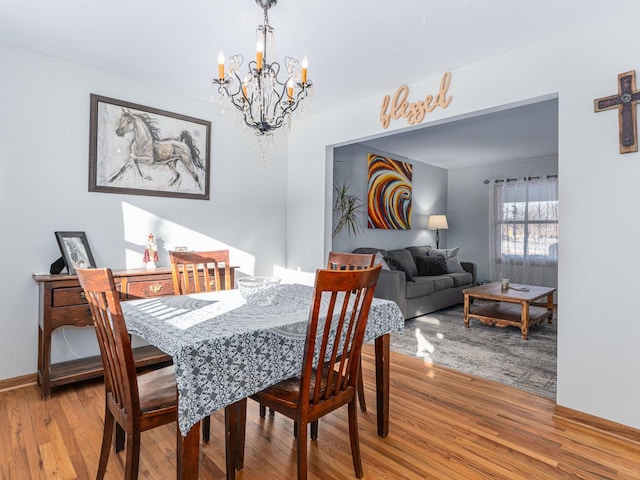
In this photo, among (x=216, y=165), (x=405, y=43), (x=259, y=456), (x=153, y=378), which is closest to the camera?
(x=153, y=378)

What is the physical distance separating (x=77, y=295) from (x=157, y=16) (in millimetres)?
1931

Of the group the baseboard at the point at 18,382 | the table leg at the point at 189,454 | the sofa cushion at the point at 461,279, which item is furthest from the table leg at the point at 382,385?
the sofa cushion at the point at 461,279

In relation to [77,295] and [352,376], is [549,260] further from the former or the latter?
[77,295]

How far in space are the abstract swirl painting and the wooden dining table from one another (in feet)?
12.2

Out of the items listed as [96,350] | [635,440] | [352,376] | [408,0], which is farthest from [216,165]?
[635,440]

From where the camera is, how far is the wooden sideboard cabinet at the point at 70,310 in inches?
98.7

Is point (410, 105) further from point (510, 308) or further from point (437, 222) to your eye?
point (437, 222)

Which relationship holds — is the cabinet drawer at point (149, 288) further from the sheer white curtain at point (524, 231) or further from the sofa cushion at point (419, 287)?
the sheer white curtain at point (524, 231)

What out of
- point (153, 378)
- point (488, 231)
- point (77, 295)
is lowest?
point (153, 378)

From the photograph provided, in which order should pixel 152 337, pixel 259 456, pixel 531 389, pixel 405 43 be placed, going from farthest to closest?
1. pixel 531 389
2. pixel 405 43
3. pixel 259 456
4. pixel 152 337

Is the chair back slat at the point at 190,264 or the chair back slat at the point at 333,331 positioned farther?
the chair back slat at the point at 190,264

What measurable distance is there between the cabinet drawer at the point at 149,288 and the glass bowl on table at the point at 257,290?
1.32 metres

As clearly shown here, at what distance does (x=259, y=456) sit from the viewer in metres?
1.90

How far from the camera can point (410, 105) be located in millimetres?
3184
